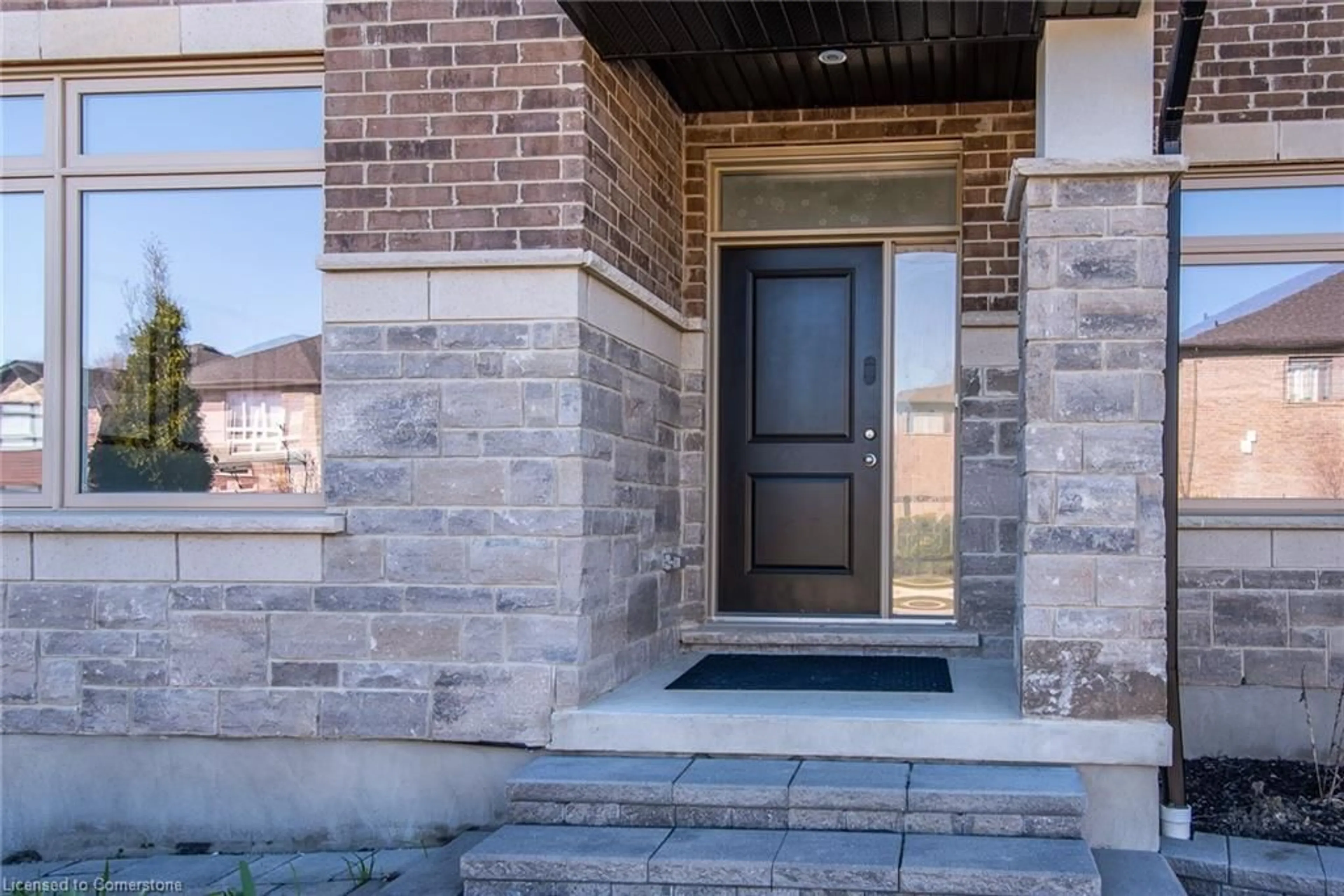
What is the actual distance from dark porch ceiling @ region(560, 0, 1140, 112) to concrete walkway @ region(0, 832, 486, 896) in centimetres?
309

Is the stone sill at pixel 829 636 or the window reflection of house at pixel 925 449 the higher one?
the window reflection of house at pixel 925 449

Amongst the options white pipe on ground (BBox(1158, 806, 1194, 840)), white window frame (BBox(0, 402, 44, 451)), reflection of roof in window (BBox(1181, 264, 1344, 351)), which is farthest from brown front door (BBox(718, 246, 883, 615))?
white window frame (BBox(0, 402, 44, 451))

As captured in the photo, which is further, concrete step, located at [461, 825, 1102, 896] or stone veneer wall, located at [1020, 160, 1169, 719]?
stone veneer wall, located at [1020, 160, 1169, 719]

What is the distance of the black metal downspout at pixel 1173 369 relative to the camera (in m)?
4.36

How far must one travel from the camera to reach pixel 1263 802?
475cm

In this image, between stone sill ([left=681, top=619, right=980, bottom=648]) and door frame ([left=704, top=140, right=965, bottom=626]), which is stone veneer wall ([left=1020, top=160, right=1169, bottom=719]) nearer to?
stone sill ([left=681, top=619, right=980, bottom=648])

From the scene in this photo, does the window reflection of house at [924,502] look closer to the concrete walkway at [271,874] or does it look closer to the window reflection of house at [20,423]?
the concrete walkway at [271,874]

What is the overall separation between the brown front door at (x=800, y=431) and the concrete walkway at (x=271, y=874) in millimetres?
2253

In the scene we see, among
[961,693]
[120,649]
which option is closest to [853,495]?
[961,693]

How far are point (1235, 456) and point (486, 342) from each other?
3.42m

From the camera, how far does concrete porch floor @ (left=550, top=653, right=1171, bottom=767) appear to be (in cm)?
429

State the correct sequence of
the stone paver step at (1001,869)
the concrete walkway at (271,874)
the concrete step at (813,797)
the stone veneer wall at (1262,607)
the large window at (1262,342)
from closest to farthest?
the stone paver step at (1001,869) → the concrete step at (813,797) → the concrete walkway at (271,874) → the stone veneer wall at (1262,607) → the large window at (1262,342)

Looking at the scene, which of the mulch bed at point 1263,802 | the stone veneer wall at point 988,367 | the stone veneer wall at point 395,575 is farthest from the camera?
the stone veneer wall at point 988,367

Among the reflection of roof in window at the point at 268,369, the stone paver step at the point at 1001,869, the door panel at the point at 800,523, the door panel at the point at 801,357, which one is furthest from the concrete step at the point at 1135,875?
the reflection of roof in window at the point at 268,369
